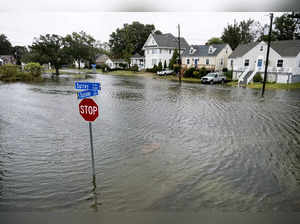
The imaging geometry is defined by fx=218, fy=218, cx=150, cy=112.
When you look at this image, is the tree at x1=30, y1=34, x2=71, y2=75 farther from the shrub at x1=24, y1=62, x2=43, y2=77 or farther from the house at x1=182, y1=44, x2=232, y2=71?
the house at x1=182, y1=44, x2=232, y2=71

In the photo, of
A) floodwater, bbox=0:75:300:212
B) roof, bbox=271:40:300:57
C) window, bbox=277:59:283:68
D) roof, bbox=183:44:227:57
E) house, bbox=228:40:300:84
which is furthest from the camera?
roof, bbox=183:44:227:57

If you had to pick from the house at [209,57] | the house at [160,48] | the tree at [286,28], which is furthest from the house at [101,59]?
the tree at [286,28]

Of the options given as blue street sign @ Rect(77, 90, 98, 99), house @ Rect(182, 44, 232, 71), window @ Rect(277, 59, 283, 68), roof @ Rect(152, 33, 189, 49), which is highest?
roof @ Rect(152, 33, 189, 49)

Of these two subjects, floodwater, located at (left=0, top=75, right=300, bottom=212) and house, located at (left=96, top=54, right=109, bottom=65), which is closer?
floodwater, located at (left=0, top=75, right=300, bottom=212)

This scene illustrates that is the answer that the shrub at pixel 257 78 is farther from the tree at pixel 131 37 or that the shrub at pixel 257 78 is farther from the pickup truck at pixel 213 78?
the tree at pixel 131 37

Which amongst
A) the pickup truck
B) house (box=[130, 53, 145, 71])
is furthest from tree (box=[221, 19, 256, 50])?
the pickup truck

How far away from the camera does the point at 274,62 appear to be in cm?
3069

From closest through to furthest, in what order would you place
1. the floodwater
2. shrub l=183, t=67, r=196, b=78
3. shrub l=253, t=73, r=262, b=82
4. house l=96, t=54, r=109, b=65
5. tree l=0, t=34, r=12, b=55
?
the floodwater
shrub l=253, t=73, r=262, b=82
shrub l=183, t=67, r=196, b=78
tree l=0, t=34, r=12, b=55
house l=96, t=54, r=109, b=65

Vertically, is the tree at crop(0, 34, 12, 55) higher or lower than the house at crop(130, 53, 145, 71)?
higher

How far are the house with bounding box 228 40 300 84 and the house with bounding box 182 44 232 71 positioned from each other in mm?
7712

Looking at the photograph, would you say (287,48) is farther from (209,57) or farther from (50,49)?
(50,49)

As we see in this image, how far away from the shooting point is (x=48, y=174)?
16.5 ft

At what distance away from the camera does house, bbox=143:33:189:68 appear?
164 feet

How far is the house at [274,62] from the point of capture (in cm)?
2820
